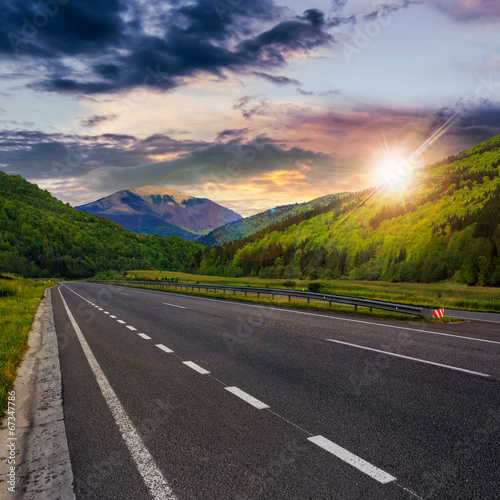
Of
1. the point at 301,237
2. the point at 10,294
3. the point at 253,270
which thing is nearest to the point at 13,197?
the point at 253,270

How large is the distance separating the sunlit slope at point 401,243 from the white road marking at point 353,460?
10747 cm

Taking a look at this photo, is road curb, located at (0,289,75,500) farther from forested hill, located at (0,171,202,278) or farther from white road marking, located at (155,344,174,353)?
forested hill, located at (0,171,202,278)

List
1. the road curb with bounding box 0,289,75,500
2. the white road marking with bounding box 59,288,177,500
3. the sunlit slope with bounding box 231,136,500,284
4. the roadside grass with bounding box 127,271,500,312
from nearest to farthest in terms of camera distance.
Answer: the white road marking with bounding box 59,288,177,500 < the road curb with bounding box 0,289,75,500 < the roadside grass with bounding box 127,271,500,312 < the sunlit slope with bounding box 231,136,500,284

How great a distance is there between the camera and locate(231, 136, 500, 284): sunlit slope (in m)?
106

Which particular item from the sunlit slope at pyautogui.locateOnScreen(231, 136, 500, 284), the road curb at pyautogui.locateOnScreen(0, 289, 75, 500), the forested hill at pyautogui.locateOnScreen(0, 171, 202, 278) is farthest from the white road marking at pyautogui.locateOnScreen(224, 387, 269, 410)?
the forested hill at pyautogui.locateOnScreen(0, 171, 202, 278)

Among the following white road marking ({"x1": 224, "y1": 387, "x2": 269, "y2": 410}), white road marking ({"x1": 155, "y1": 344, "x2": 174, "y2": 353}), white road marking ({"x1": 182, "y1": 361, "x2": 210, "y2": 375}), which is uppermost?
white road marking ({"x1": 224, "y1": 387, "x2": 269, "y2": 410})

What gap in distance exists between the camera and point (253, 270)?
496 ft

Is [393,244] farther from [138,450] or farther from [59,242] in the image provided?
[138,450]

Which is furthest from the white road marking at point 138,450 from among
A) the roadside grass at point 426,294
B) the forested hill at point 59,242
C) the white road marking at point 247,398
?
the forested hill at point 59,242

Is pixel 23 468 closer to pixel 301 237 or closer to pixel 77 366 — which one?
pixel 77 366

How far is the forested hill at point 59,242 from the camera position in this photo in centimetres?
14200

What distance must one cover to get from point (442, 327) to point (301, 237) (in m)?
166

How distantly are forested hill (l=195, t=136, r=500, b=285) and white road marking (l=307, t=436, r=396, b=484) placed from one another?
106 meters

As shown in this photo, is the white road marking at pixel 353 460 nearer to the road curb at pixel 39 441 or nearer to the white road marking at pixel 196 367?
the road curb at pixel 39 441
